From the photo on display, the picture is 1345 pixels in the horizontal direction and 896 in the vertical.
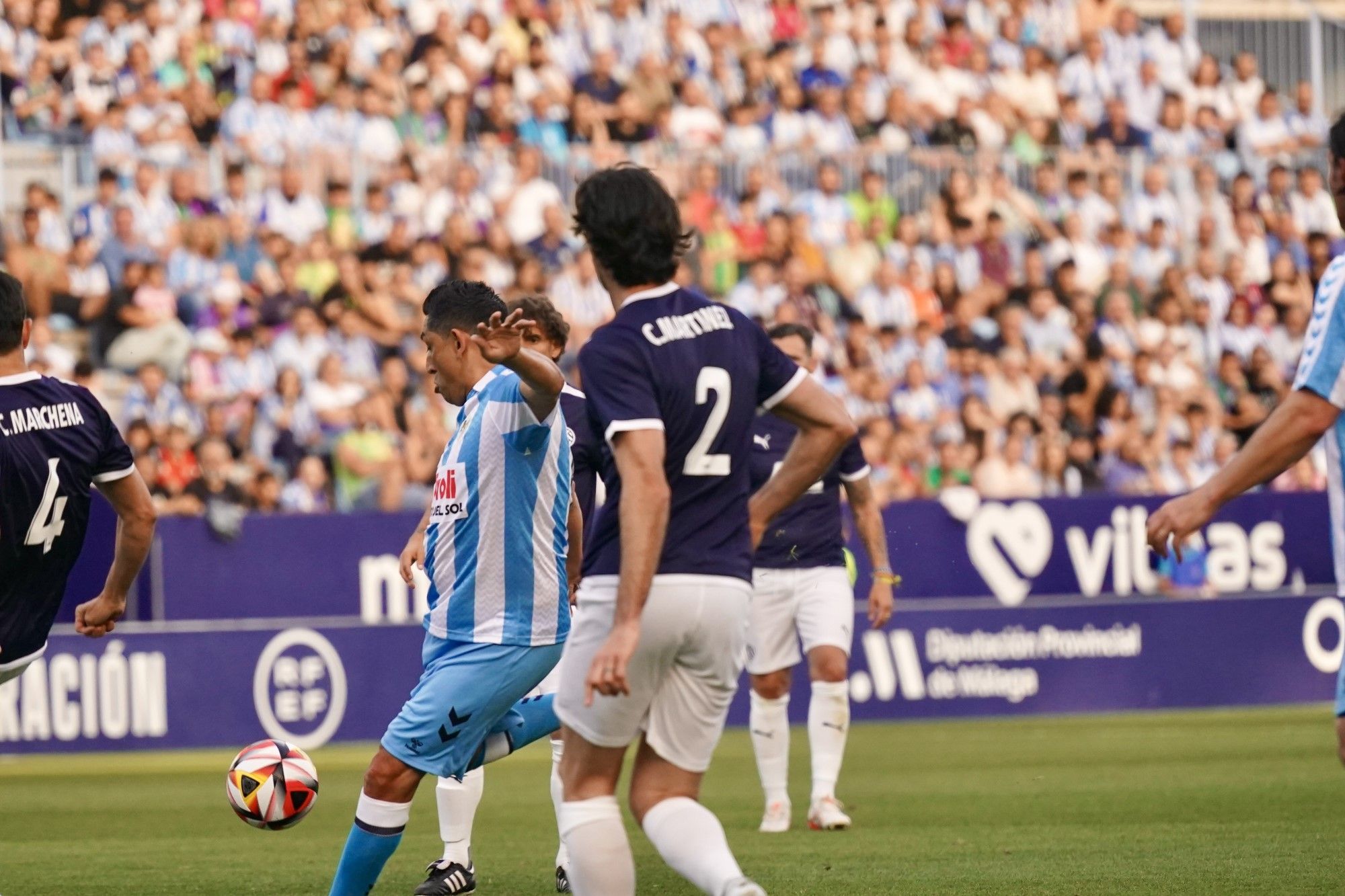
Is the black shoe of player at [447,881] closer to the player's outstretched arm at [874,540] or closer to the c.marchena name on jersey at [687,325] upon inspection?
the player's outstretched arm at [874,540]

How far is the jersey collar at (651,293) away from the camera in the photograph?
6000mm

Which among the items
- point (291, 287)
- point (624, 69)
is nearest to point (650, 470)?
point (291, 287)

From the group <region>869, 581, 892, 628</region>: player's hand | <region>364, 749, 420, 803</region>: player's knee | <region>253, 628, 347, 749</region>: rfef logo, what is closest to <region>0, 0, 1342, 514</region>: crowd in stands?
<region>253, 628, 347, 749</region>: rfef logo

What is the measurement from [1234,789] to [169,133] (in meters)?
12.6

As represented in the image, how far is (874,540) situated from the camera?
11.4 m

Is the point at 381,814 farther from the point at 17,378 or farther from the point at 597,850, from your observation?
the point at 17,378

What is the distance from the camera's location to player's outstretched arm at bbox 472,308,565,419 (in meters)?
6.18

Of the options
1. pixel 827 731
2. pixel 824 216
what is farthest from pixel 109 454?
pixel 824 216

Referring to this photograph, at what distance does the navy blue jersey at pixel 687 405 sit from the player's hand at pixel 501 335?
211 millimetres

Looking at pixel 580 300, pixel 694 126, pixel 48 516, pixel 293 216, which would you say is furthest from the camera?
pixel 694 126

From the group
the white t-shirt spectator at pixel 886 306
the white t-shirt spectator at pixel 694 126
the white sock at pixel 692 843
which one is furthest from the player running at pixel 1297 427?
the white t-shirt spectator at pixel 694 126

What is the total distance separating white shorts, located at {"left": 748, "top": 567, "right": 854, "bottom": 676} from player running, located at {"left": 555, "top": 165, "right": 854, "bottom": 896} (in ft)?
18.2

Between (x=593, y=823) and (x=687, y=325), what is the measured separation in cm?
146

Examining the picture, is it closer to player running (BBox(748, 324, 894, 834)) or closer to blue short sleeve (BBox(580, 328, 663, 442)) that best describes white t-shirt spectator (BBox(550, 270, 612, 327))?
player running (BBox(748, 324, 894, 834))
